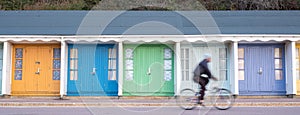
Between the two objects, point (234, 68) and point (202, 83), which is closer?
point (202, 83)

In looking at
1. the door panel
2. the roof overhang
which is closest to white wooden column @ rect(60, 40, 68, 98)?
the roof overhang

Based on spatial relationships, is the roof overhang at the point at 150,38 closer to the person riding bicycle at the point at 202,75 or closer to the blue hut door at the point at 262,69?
the blue hut door at the point at 262,69

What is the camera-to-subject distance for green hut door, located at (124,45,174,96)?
21.7m

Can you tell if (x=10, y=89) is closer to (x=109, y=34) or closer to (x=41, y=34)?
(x=41, y=34)

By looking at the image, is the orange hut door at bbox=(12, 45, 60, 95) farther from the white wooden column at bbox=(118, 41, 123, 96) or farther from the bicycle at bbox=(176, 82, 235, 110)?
the bicycle at bbox=(176, 82, 235, 110)

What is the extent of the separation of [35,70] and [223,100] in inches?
381

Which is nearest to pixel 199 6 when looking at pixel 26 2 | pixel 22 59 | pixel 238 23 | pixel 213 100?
pixel 26 2

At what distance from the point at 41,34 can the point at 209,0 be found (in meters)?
23.4

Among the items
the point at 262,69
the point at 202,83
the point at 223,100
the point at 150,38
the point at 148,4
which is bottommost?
the point at 223,100

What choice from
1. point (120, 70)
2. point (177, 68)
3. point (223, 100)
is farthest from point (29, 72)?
point (223, 100)

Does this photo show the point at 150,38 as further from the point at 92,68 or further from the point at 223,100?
the point at 223,100

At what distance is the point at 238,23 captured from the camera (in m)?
22.4

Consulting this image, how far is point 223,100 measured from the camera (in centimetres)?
1508

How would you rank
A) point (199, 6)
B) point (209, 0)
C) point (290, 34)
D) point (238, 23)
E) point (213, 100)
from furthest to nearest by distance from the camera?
point (209, 0), point (199, 6), point (238, 23), point (290, 34), point (213, 100)
